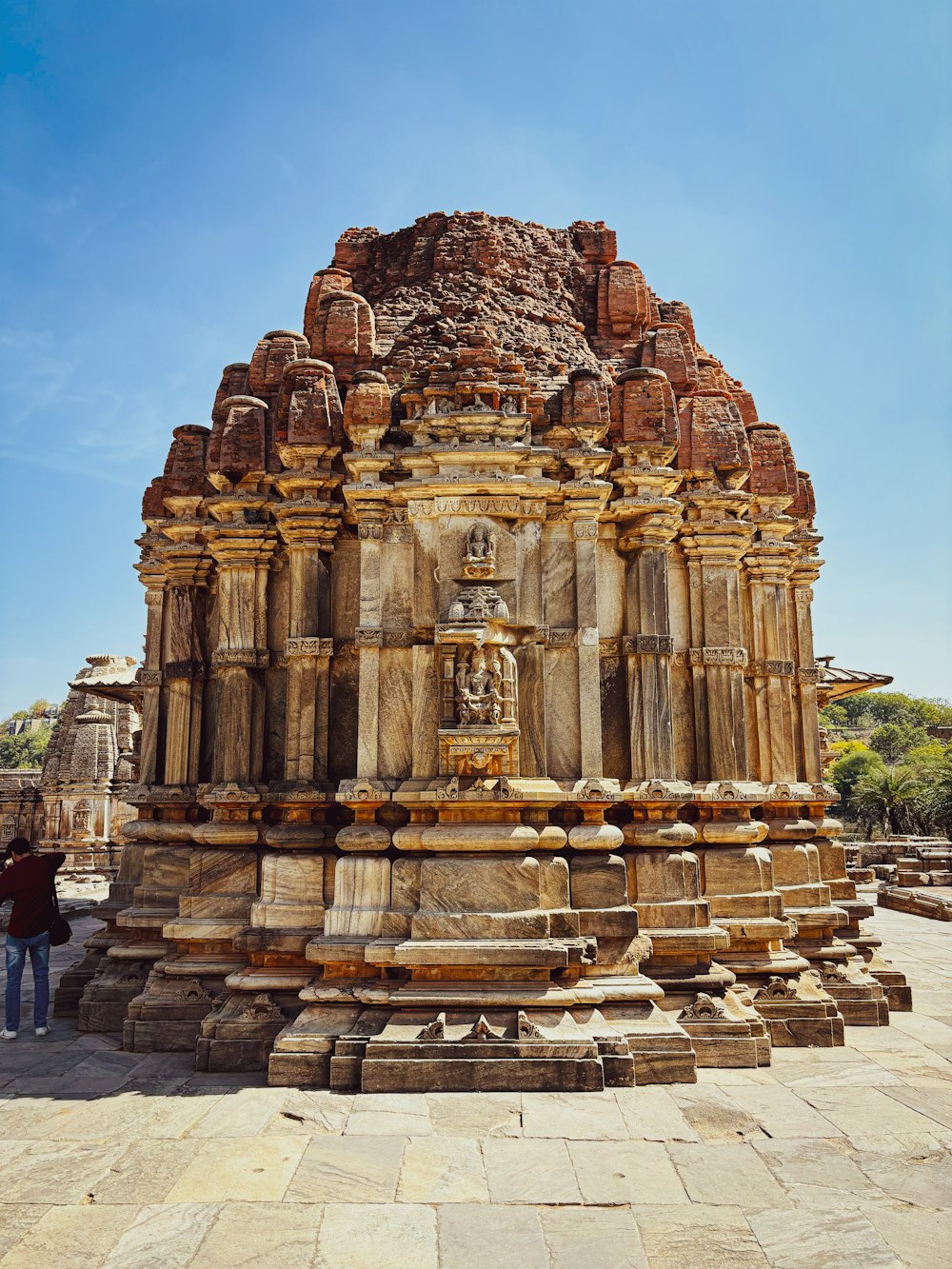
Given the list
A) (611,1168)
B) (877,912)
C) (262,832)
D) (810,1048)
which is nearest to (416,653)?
(262,832)

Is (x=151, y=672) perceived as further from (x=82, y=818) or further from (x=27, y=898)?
(x=82, y=818)

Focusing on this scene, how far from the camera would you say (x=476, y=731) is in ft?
25.5

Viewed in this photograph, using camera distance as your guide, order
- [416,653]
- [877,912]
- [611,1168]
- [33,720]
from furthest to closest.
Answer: [33,720], [877,912], [416,653], [611,1168]

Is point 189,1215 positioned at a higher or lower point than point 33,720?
lower

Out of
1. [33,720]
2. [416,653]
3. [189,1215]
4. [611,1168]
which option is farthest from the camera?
[33,720]

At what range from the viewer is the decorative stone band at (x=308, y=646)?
8.98m

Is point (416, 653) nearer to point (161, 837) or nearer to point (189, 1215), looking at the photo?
point (161, 837)

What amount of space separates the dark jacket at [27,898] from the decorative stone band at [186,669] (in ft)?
7.41

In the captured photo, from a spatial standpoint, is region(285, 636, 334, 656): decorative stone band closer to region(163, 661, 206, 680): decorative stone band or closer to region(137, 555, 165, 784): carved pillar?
region(163, 661, 206, 680): decorative stone band

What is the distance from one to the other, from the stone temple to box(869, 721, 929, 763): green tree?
244ft

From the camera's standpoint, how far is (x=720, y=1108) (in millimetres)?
6594

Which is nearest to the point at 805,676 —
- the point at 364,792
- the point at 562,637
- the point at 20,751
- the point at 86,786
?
the point at 562,637

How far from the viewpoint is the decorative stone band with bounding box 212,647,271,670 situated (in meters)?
9.41

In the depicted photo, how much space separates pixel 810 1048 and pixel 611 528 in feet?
16.8
